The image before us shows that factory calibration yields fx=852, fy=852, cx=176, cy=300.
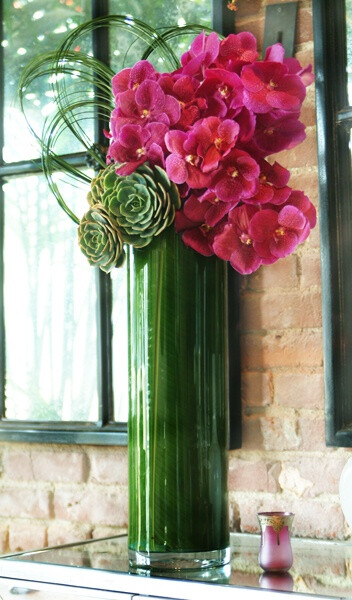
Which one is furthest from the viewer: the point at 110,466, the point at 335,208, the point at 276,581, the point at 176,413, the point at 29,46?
the point at 29,46

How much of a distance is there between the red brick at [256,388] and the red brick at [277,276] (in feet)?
0.67

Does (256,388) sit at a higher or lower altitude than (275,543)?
higher

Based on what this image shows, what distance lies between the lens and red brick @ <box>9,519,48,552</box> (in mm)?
2324

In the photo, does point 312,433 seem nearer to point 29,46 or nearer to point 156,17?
point 156,17

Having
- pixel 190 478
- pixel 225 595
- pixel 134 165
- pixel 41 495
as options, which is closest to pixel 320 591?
pixel 225 595

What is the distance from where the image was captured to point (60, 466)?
2.29m

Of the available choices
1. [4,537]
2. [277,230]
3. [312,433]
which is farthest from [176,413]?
[4,537]

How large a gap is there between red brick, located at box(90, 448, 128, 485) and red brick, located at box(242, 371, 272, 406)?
14.8 inches

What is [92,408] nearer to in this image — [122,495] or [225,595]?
[122,495]

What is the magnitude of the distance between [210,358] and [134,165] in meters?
0.39

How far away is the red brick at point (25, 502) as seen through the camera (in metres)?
2.32

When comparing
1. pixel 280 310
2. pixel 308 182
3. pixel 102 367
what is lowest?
pixel 102 367

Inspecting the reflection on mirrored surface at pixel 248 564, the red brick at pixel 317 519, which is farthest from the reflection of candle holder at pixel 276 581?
the red brick at pixel 317 519

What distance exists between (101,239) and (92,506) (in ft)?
3.04
